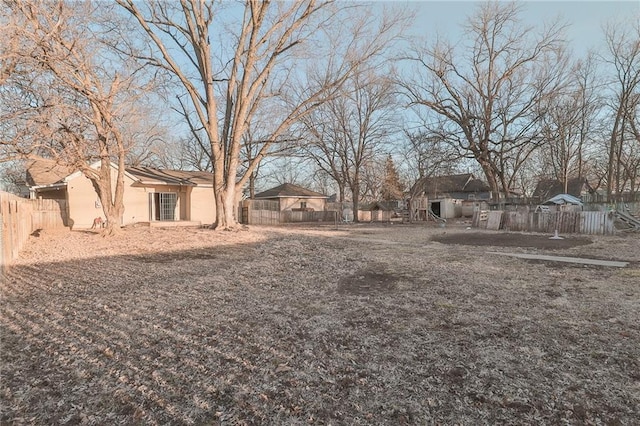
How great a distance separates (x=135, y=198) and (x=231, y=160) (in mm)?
8017

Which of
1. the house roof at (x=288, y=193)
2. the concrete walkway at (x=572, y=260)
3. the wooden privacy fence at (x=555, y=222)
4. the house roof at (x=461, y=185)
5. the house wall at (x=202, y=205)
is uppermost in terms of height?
the house roof at (x=461, y=185)

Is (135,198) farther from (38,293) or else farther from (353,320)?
(353,320)

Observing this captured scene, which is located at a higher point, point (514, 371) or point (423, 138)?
point (423, 138)

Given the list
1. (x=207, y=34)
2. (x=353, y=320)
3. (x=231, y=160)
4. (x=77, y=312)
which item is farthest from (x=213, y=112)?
(x=353, y=320)

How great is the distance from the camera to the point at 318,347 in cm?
321

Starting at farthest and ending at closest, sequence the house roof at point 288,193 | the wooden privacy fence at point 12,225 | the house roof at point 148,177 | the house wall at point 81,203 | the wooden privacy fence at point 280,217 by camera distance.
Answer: the house roof at point 288,193
the wooden privacy fence at point 280,217
the house roof at point 148,177
the house wall at point 81,203
the wooden privacy fence at point 12,225

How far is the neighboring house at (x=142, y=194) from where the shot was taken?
17283mm

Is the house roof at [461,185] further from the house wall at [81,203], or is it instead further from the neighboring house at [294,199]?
the house wall at [81,203]

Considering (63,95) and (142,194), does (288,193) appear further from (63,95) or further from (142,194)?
(63,95)

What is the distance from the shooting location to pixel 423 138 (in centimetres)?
2409

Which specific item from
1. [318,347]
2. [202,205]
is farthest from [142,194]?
[318,347]

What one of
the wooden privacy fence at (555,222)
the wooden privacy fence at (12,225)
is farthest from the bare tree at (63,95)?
the wooden privacy fence at (555,222)

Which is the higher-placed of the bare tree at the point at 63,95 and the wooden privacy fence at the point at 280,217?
the bare tree at the point at 63,95

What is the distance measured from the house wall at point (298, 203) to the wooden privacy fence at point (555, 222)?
18.1 meters
